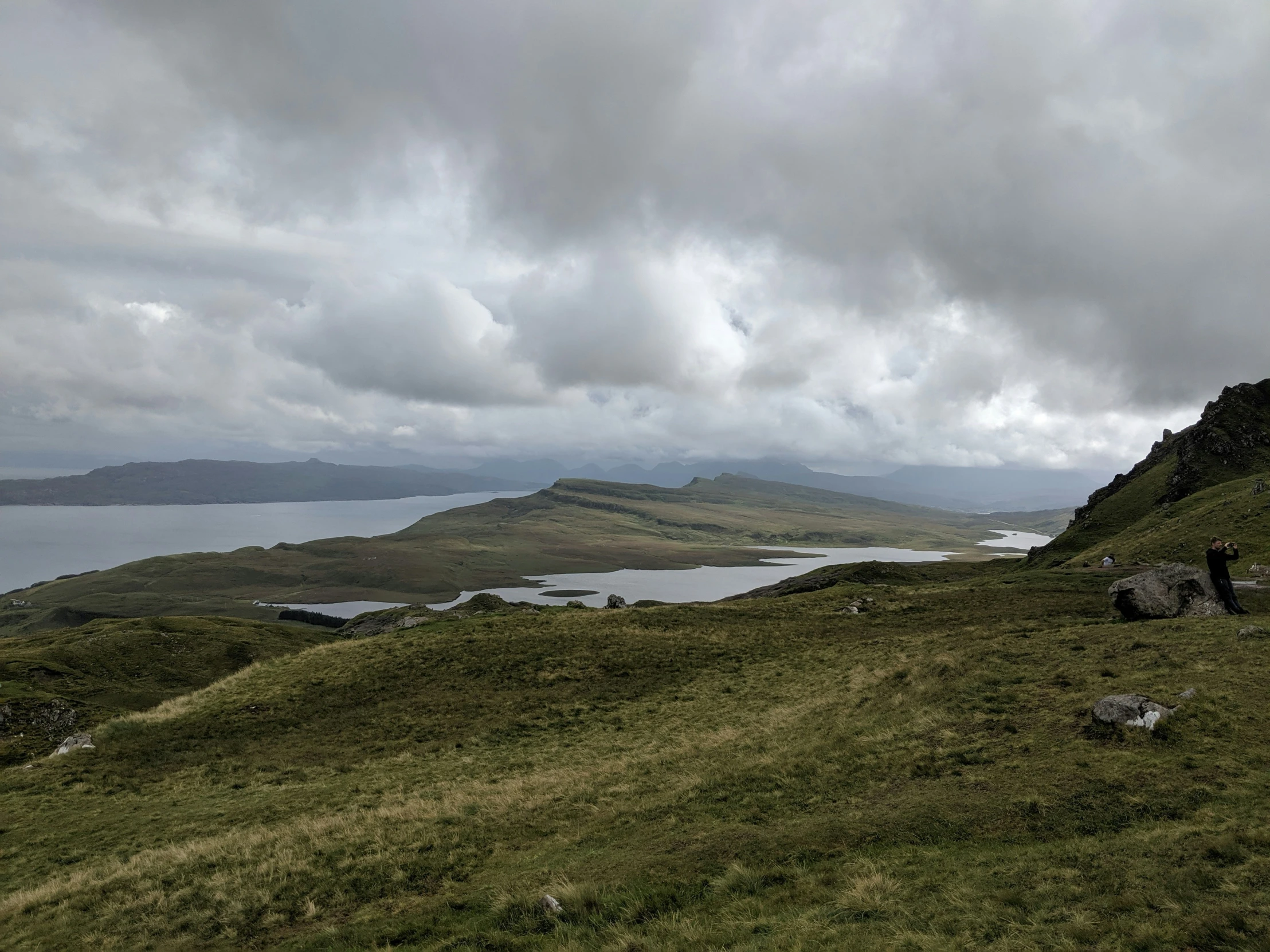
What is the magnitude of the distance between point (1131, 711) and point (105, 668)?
3060 inches

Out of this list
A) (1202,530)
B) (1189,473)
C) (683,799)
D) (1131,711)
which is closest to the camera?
(1131,711)

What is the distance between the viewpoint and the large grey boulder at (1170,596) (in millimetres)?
28558

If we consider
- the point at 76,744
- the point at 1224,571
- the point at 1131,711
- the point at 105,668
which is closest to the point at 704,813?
the point at 1131,711

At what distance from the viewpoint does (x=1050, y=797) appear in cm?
1327

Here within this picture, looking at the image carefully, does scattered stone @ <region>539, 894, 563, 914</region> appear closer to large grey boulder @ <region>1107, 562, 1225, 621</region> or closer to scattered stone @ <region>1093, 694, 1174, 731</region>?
scattered stone @ <region>1093, 694, 1174, 731</region>

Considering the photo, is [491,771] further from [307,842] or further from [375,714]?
[375,714]

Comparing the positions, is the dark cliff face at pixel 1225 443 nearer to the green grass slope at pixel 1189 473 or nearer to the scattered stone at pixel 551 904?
the green grass slope at pixel 1189 473

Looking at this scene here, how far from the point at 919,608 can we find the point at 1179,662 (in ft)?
103

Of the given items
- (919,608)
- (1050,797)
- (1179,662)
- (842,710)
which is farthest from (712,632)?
(1050,797)

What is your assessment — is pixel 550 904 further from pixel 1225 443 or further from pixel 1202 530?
pixel 1225 443

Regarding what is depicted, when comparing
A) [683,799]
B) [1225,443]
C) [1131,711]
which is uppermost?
[1225,443]

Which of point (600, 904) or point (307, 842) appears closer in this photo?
point (600, 904)

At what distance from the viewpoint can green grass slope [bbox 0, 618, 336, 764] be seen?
127 feet

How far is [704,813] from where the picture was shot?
55.1ft
